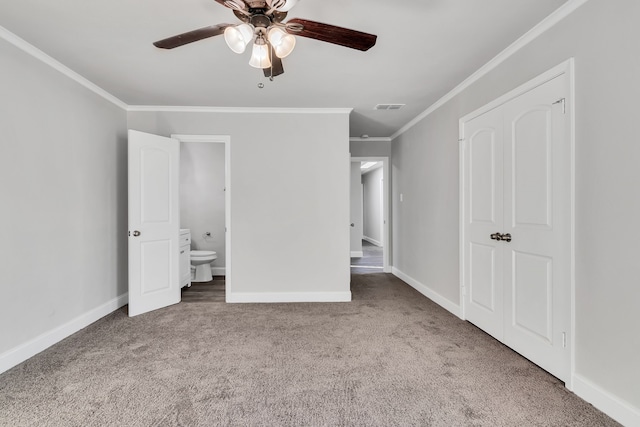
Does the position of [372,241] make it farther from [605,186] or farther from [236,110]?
[605,186]

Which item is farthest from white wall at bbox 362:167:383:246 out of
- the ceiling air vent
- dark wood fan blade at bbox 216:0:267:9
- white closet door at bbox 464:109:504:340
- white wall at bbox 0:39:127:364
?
dark wood fan blade at bbox 216:0:267:9

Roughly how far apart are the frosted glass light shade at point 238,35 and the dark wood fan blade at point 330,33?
215 millimetres

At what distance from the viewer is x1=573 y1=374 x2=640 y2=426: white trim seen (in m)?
1.71

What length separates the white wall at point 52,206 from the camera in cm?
243

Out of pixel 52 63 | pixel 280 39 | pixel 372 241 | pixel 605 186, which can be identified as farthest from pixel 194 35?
pixel 372 241

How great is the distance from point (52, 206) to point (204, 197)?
308cm

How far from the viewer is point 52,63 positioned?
2.81 meters

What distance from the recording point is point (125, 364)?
246cm

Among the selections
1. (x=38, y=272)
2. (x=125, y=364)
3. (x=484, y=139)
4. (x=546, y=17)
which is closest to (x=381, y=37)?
(x=546, y=17)

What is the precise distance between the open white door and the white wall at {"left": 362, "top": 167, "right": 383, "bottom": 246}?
24.6 feet

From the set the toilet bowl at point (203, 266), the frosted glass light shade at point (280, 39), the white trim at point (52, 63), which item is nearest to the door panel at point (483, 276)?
the frosted glass light shade at point (280, 39)

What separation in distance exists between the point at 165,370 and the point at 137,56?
8.24 ft

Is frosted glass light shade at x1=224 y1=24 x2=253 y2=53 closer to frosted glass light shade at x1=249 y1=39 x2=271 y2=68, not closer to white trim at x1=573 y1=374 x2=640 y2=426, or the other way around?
frosted glass light shade at x1=249 y1=39 x2=271 y2=68

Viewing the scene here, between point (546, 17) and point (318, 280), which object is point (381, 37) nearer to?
point (546, 17)
